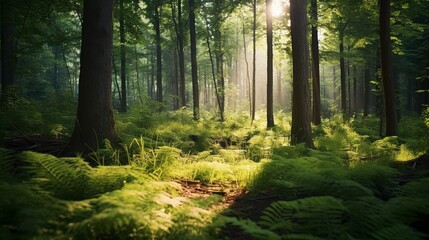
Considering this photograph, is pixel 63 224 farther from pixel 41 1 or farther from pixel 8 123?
pixel 41 1

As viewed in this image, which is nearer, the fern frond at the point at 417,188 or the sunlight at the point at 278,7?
the fern frond at the point at 417,188

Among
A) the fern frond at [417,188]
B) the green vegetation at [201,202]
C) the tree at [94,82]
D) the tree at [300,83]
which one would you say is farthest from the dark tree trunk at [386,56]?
the tree at [94,82]

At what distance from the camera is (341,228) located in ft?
8.98

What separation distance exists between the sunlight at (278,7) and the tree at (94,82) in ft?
41.6

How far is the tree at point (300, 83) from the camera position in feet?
29.9

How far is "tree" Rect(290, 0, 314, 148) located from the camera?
9.12m

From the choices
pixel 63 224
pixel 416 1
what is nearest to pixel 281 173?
pixel 63 224

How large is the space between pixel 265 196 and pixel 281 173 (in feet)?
2.38

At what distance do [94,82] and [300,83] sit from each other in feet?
19.7

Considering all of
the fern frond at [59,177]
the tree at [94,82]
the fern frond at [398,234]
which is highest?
the tree at [94,82]

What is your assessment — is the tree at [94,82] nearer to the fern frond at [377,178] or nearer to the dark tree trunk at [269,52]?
the fern frond at [377,178]

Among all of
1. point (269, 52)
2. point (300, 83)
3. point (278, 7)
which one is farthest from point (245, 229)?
point (278, 7)

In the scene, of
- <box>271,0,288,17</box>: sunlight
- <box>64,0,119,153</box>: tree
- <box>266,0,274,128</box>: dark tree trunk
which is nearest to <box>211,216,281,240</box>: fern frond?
<box>64,0,119,153</box>: tree

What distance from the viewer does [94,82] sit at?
20.1 ft
